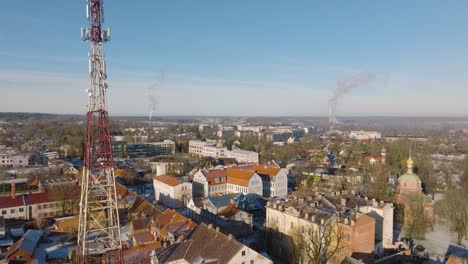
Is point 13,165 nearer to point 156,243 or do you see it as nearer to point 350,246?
point 156,243

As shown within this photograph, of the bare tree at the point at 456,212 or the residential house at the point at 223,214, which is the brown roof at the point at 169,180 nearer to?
the residential house at the point at 223,214

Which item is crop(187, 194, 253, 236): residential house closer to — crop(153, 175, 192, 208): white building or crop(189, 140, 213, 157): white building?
crop(153, 175, 192, 208): white building

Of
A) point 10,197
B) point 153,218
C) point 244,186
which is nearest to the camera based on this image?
point 153,218

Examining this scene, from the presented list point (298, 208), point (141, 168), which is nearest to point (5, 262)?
point (298, 208)

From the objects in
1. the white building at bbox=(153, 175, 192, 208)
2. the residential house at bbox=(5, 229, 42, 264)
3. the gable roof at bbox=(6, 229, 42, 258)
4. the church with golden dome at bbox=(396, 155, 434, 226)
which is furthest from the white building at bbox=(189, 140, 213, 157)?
the residential house at bbox=(5, 229, 42, 264)

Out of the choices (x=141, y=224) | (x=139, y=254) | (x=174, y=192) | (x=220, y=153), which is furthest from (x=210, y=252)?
(x=220, y=153)
